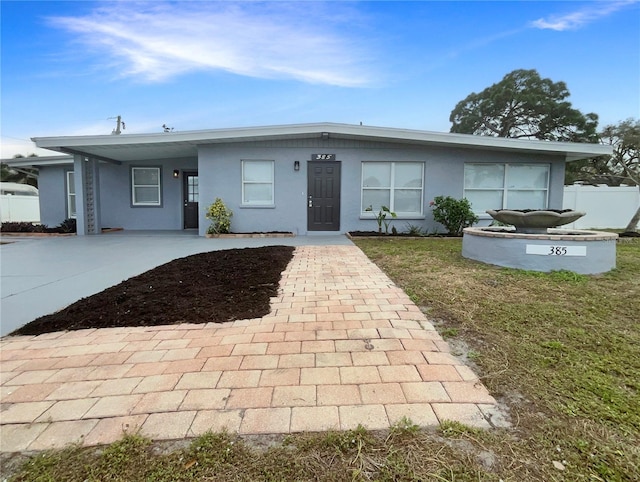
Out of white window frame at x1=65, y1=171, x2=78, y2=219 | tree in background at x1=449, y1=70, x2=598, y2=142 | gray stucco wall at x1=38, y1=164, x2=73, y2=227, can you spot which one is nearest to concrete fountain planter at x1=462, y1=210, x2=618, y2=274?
white window frame at x1=65, y1=171, x2=78, y2=219

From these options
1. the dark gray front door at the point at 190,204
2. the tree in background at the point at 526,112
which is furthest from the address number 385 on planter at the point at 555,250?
the tree in background at the point at 526,112

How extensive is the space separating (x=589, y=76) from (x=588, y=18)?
196 inches

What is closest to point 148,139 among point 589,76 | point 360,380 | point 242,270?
point 242,270

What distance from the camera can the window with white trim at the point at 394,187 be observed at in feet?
33.0

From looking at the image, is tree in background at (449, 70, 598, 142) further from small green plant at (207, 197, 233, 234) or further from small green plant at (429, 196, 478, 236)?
small green plant at (207, 197, 233, 234)

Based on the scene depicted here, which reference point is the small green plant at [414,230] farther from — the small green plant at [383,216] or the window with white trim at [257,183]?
the window with white trim at [257,183]

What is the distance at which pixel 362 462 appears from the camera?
1.36 metres

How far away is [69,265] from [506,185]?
452 inches

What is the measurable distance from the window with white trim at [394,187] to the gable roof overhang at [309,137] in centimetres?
81

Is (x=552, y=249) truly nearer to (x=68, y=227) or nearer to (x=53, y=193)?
(x=68, y=227)

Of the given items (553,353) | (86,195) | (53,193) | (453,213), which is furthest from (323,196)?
(53,193)

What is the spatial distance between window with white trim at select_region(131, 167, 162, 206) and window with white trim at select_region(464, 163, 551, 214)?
1080 centimetres

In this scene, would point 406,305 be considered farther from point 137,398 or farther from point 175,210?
point 175,210

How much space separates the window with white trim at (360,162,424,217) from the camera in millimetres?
10047
